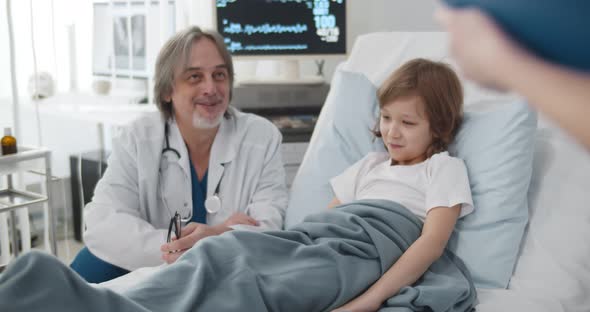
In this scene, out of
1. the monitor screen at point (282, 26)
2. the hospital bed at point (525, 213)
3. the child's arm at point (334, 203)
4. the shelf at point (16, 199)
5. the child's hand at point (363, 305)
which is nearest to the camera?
the child's hand at point (363, 305)

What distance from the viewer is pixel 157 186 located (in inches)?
76.4

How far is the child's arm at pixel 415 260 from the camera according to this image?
1.37 m

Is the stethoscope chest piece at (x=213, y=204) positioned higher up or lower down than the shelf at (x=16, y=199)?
higher up

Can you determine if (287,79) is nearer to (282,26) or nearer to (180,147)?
(282,26)

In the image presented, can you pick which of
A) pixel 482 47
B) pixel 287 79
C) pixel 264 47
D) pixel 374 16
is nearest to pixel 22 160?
pixel 264 47

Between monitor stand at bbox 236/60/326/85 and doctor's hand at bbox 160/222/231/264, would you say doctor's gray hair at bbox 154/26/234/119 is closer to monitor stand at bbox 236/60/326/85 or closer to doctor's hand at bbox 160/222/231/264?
doctor's hand at bbox 160/222/231/264

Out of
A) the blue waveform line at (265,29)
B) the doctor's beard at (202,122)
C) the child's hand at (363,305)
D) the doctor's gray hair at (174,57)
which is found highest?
the blue waveform line at (265,29)

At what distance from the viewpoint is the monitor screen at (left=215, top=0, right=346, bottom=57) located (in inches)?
107

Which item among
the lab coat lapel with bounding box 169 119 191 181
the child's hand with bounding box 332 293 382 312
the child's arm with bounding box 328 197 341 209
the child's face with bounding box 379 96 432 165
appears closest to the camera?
the child's hand with bounding box 332 293 382 312

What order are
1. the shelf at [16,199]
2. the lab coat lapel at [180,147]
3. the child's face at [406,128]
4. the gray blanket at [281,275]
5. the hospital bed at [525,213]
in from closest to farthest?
1. the gray blanket at [281,275]
2. the hospital bed at [525,213]
3. the child's face at [406,128]
4. the lab coat lapel at [180,147]
5. the shelf at [16,199]

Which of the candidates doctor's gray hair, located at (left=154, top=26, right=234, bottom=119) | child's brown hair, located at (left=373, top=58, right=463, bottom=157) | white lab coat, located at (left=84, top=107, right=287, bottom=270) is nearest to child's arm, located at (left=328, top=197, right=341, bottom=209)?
white lab coat, located at (left=84, top=107, right=287, bottom=270)

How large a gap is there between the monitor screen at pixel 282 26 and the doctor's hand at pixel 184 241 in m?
1.17

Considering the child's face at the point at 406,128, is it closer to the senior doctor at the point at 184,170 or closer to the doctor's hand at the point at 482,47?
the senior doctor at the point at 184,170

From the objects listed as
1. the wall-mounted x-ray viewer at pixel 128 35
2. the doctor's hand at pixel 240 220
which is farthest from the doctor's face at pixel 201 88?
the wall-mounted x-ray viewer at pixel 128 35
